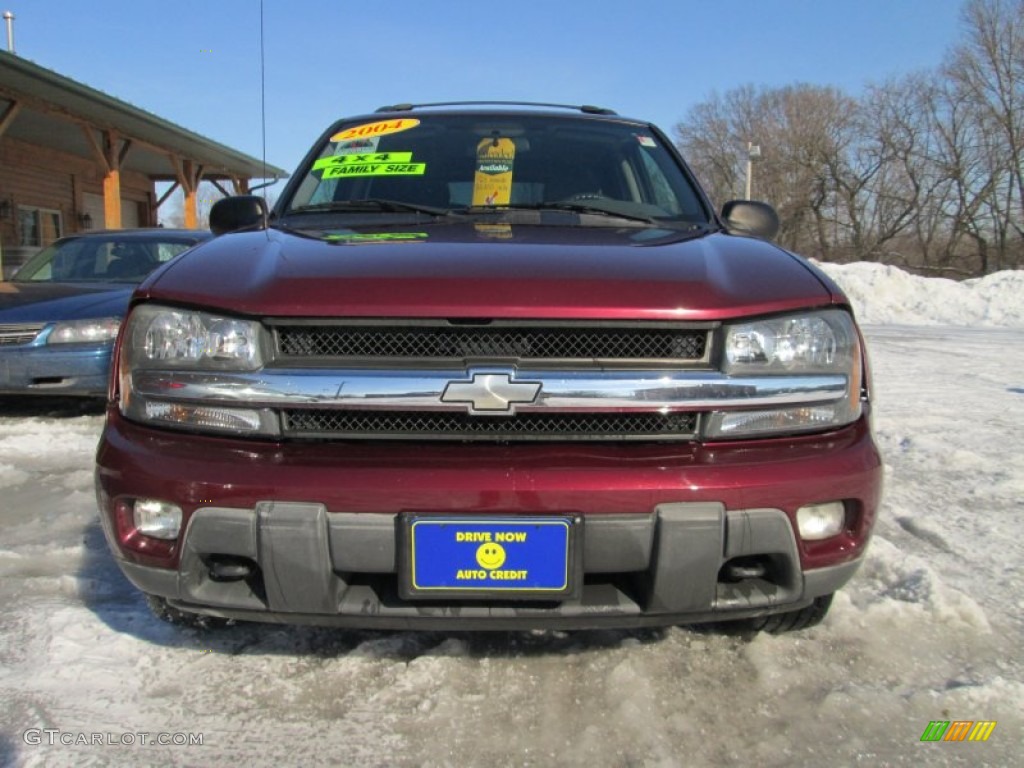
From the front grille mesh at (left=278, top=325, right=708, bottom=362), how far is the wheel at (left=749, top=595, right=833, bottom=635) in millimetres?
836

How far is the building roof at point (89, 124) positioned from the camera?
11.3 meters

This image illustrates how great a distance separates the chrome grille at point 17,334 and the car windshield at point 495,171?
295 cm

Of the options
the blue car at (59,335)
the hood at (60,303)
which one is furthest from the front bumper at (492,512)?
the hood at (60,303)

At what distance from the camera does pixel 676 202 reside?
2.90 meters

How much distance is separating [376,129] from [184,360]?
169cm

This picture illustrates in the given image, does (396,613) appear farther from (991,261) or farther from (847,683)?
(991,261)

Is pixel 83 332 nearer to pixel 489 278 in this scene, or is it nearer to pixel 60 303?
pixel 60 303

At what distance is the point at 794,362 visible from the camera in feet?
6.23

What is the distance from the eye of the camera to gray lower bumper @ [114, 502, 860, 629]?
172cm

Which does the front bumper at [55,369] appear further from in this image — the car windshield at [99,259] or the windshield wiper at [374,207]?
the windshield wiper at [374,207]

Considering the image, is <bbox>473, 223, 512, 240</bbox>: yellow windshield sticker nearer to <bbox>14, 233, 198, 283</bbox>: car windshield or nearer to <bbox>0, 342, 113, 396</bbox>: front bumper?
<bbox>0, 342, 113, 396</bbox>: front bumper

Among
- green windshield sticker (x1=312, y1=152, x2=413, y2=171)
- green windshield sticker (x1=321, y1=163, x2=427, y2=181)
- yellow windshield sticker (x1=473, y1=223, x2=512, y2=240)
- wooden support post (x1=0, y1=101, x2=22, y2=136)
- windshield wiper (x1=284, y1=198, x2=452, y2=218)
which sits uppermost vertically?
wooden support post (x1=0, y1=101, x2=22, y2=136)

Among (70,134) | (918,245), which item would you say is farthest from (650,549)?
(918,245)

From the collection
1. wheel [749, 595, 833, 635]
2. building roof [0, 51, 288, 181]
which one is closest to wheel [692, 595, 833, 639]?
wheel [749, 595, 833, 635]
